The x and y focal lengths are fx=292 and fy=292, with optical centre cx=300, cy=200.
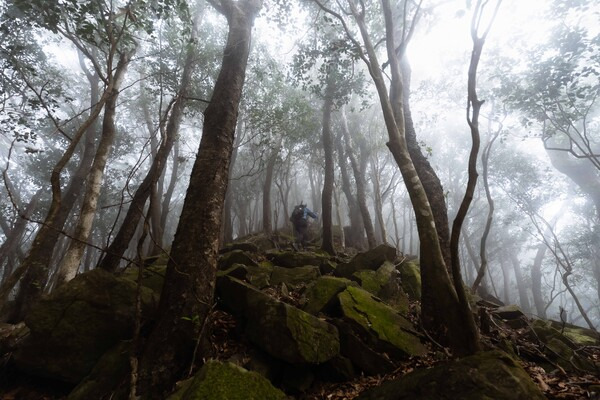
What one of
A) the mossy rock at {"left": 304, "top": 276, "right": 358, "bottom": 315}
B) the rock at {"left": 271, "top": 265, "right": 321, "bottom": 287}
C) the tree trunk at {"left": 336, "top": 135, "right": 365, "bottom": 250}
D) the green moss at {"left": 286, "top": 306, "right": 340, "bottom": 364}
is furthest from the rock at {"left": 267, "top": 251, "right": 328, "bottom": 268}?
the tree trunk at {"left": 336, "top": 135, "right": 365, "bottom": 250}

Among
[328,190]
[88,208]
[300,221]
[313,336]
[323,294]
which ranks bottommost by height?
[313,336]

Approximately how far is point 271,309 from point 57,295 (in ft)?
11.7

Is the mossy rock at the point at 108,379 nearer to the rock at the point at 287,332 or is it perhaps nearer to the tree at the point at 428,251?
the rock at the point at 287,332

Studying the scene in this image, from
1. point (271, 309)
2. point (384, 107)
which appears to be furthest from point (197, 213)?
point (384, 107)

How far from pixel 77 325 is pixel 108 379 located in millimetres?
1060

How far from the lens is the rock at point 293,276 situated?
7.77 m

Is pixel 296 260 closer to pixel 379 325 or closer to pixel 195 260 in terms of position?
pixel 379 325

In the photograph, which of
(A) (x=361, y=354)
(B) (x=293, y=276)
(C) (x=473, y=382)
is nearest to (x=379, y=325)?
(A) (x=361, y=354)

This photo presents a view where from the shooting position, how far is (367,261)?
8.81 meters

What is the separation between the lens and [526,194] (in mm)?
23578

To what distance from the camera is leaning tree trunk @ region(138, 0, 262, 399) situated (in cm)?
381

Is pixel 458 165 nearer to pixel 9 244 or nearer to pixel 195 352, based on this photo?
pixel 195 352

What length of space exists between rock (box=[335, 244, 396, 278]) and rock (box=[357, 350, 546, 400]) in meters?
5.63

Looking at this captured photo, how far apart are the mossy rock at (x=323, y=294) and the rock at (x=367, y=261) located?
227 centimetres
